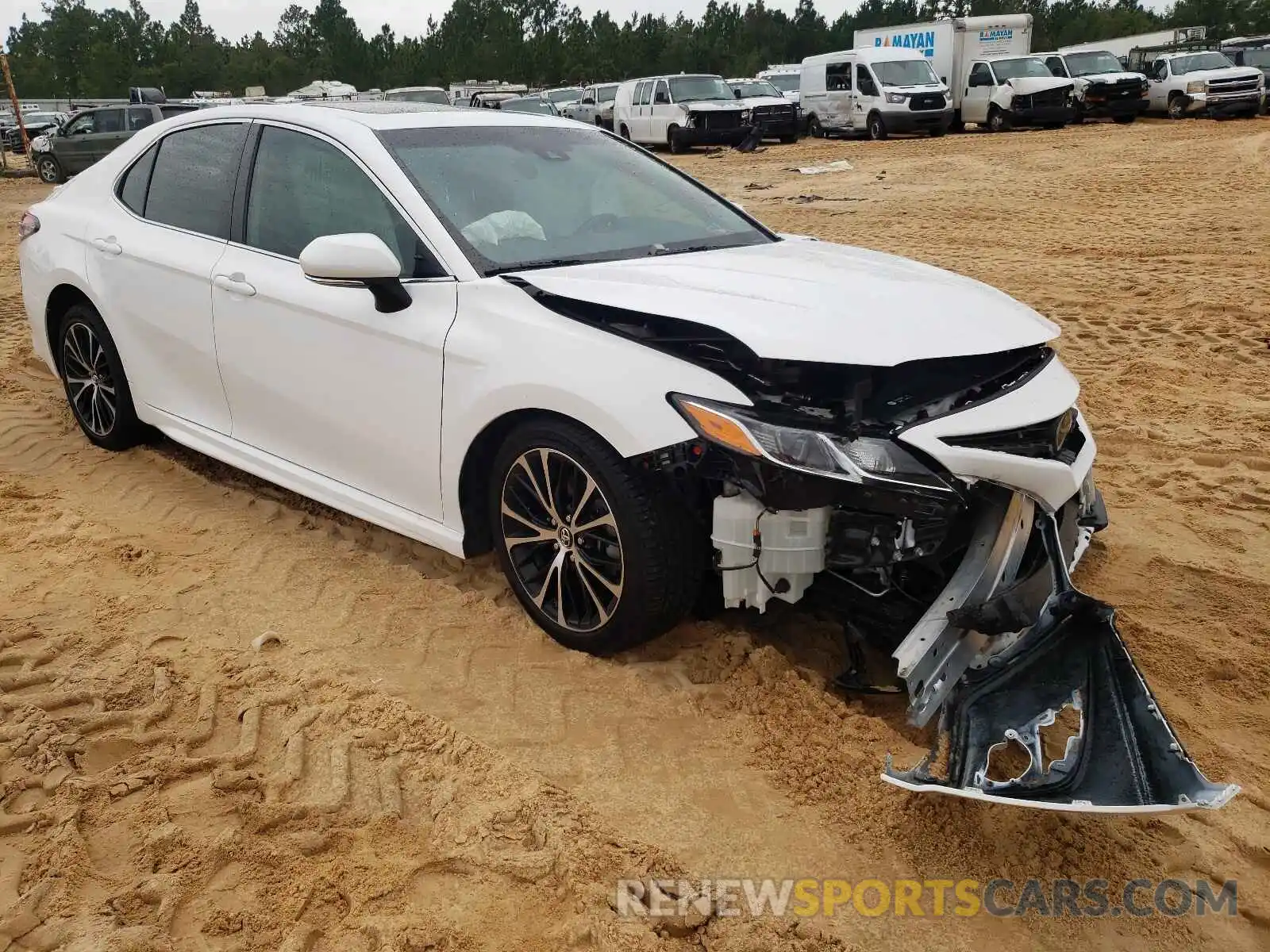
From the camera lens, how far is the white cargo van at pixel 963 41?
85.8 feet

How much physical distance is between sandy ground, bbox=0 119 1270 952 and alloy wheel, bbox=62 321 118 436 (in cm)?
20

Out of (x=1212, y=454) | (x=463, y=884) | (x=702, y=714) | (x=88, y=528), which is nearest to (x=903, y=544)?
(x=702, y=714)

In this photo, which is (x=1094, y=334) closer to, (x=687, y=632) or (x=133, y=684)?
(x=687, y=632)

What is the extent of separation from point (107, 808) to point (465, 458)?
1.40 metres

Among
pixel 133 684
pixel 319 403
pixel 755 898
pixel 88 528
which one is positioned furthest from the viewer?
pixel 88 528

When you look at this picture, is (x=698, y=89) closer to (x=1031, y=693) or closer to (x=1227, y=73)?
(x=1227, y=73)

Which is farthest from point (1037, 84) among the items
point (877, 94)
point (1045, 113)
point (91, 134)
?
point (91, 134)

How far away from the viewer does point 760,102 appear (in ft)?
78.6

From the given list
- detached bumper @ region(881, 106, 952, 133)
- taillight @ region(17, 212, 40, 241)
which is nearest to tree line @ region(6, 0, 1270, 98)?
detached bumper @ region(881, 106, 952, 133)

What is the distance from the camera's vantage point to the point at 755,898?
7.94 ft

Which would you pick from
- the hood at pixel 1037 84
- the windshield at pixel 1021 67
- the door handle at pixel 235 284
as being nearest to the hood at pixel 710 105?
the windshield at pixel 1021 67

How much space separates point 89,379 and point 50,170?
67.8 feet

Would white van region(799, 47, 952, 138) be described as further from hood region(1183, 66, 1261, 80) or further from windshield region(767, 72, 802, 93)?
windshield region(767, 72, 802, 93)

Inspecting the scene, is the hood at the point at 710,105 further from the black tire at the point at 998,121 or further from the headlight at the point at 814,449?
the headlight at the point at 814,449
